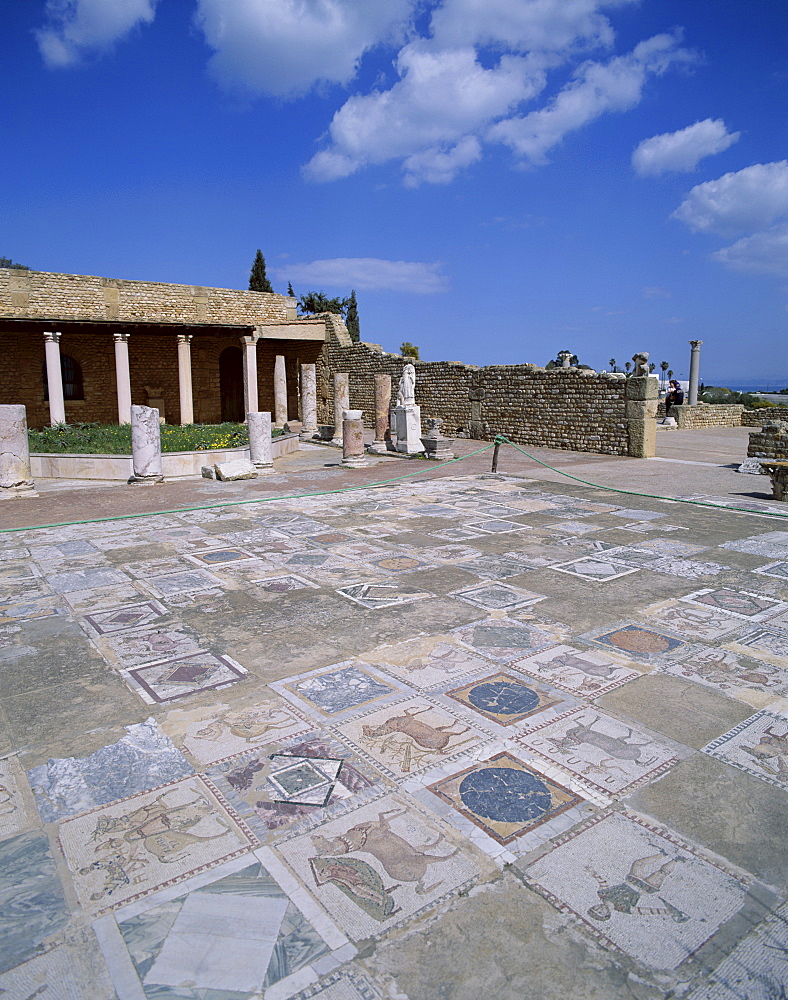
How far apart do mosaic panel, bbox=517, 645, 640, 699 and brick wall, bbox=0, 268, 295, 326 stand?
739 inches

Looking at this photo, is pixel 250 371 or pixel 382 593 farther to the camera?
pixel 250 371

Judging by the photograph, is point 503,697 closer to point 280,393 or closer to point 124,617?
point 124,617

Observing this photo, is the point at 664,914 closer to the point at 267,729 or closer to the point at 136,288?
the point at 267,729

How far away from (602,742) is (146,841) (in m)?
2.18

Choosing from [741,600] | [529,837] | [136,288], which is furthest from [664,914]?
[136,288]

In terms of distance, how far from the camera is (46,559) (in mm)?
6953

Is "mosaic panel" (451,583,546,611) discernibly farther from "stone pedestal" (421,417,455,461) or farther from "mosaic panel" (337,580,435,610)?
"stone pedestal" (421,417,455,461)

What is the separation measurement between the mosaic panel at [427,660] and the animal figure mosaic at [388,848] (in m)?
1.30

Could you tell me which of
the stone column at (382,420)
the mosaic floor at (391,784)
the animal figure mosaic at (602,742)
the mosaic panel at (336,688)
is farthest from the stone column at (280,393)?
the animal figure mosaic at (602,742)

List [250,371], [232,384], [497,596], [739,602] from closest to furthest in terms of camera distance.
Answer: [739,602] → [497,596] → [250,371] → [232,384]

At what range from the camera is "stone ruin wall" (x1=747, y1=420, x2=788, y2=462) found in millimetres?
14227

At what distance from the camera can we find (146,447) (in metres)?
12.0

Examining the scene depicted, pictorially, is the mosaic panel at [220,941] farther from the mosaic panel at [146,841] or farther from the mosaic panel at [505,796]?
the mosaic panel at [505,796]

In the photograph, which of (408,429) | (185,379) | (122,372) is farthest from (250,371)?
(408,429)
